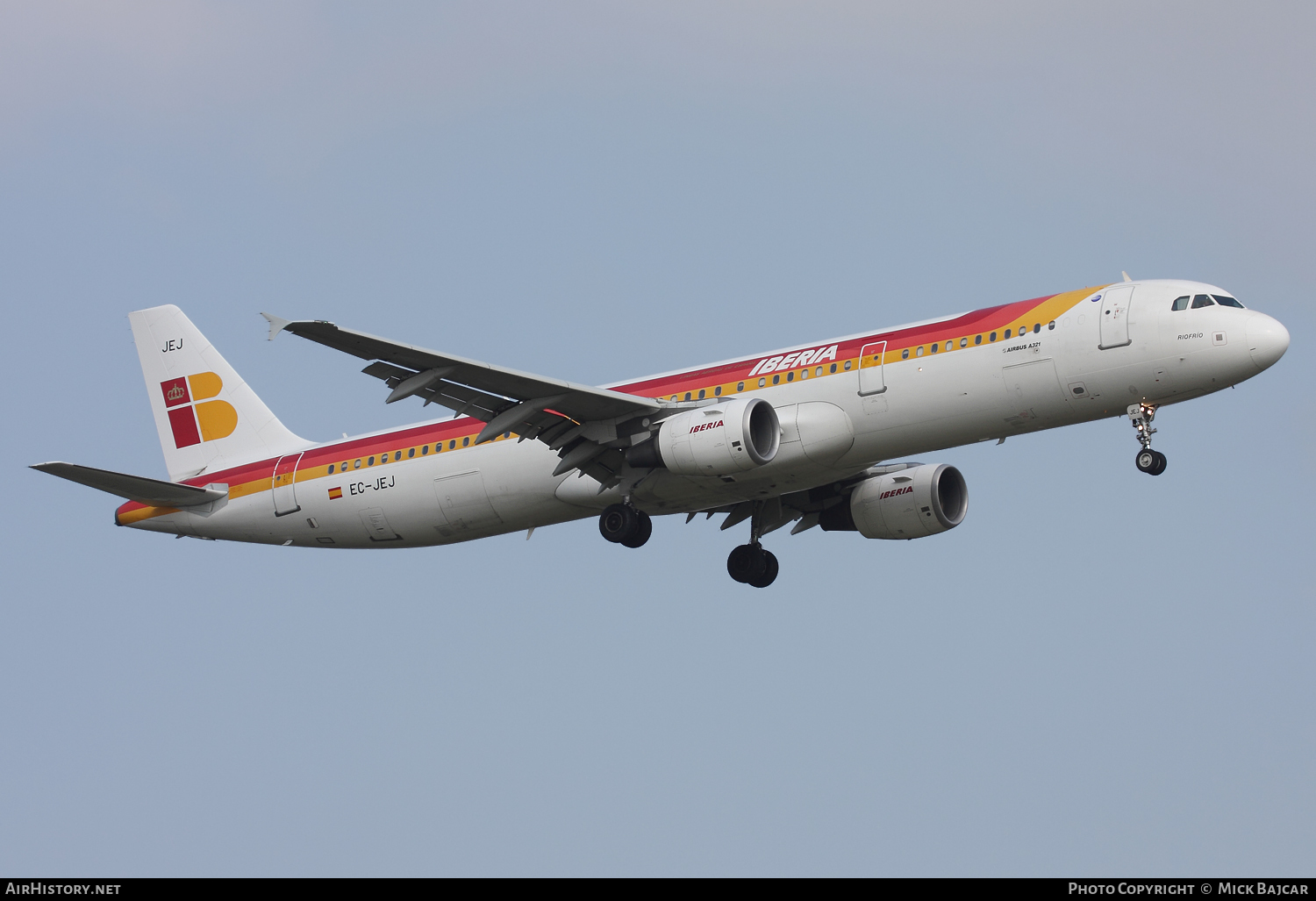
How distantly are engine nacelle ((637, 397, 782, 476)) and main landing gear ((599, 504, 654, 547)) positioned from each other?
1.79 metres

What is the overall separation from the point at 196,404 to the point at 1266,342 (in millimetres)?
28455

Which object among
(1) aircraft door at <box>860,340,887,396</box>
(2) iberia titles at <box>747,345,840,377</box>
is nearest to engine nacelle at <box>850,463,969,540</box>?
(2) iberia titles at <box>747,345,840,377</box>

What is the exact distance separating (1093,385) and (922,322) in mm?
4035

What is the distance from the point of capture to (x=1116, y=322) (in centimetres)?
3338

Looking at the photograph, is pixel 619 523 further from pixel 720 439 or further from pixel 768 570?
pixel 768 570

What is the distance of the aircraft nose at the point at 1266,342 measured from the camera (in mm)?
32406

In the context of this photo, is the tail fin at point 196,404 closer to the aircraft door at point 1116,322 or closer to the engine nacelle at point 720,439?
the engine nacelle at point 720,439

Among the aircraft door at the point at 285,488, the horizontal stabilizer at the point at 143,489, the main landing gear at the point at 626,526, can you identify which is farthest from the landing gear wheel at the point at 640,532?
the horizontal stabilizer at the point at 143,489

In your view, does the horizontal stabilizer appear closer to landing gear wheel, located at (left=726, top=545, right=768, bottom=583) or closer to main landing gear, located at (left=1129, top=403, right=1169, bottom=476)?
landing gear wheel, located at (left=726, top=545, right=768, bottom=583)

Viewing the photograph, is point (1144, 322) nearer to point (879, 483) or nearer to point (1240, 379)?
point (1240, 379)

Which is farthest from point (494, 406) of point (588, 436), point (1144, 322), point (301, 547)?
point (1144, 322)

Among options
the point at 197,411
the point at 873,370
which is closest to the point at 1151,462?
the point at 873,370

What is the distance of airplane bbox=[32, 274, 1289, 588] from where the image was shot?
33.2 m

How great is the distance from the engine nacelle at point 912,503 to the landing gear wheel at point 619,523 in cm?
682
